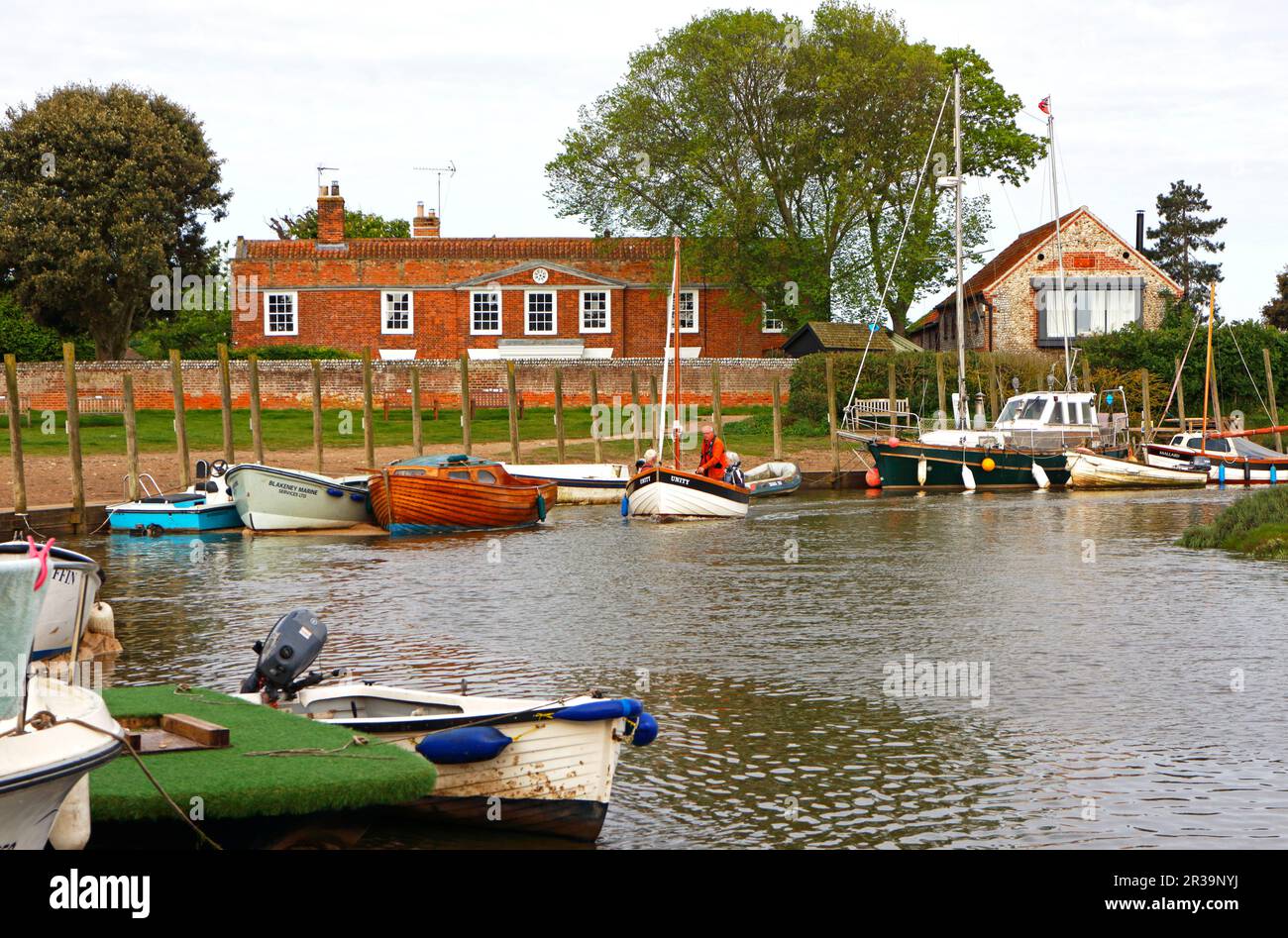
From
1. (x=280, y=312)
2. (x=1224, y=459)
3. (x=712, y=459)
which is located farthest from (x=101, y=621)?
(x=280, y=312)

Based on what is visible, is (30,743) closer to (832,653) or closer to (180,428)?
(832,653)

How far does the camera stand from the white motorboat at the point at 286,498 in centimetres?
3128

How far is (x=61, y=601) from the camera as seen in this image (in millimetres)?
15234

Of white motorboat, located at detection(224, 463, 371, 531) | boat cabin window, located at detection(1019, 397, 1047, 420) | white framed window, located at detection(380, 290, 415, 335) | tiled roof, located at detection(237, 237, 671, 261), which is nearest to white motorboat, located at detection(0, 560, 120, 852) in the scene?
white motorboat, located at detection(224, 463, 371, 531)

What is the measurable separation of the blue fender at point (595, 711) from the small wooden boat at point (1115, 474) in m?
36.1

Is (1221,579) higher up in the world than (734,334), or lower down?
lower down

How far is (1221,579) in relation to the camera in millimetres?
22047

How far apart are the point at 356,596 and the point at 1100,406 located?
36.9m

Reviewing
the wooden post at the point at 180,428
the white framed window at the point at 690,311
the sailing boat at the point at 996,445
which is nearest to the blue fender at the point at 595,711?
the wooden post at the point at 180,428

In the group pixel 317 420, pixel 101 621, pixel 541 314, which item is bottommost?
pixel 101 621

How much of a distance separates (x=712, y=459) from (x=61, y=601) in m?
20.1

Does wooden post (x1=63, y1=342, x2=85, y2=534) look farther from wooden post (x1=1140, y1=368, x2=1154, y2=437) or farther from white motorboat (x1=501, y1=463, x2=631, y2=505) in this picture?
wooden post (x1=1140, y1=368, x2=1154, y2=437)
